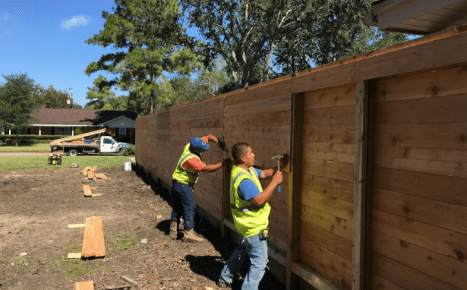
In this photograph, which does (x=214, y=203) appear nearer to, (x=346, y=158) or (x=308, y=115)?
(x=308, y=115)

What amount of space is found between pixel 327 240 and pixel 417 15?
3332 millimetres

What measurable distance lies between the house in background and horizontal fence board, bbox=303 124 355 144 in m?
41.6

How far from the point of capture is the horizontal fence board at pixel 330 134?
11.1ft

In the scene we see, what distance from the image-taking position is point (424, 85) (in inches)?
102

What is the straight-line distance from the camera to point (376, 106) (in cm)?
304

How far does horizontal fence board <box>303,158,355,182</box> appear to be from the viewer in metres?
3.38

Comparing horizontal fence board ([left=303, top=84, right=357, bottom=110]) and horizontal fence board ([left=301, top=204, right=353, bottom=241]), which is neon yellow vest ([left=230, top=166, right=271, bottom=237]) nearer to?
horizontal fence board ([left=301, top=204, right=353, bottom=241])

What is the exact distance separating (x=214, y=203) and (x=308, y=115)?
142 inches

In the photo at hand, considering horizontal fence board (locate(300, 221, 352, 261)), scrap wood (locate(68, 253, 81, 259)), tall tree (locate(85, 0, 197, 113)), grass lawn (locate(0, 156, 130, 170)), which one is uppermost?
tall tree (locate(85, 0, 197, 113))

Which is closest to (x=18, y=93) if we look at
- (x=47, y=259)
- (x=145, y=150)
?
(x=145, y=150)

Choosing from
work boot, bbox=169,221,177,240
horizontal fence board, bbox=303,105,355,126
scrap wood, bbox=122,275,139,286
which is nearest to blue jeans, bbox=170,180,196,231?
work boot, bbox=169,221,177,240

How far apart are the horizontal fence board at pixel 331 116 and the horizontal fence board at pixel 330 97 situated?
1.7 inches

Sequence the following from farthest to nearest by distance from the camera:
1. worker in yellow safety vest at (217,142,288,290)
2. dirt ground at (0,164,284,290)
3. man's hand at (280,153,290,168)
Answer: dirt ground at (0,164,284,290)
man's hand at (280,153,290,168)
worker in yellow safety vest at (217,142,288,290)

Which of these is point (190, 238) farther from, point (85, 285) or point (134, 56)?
point (134, 56)
